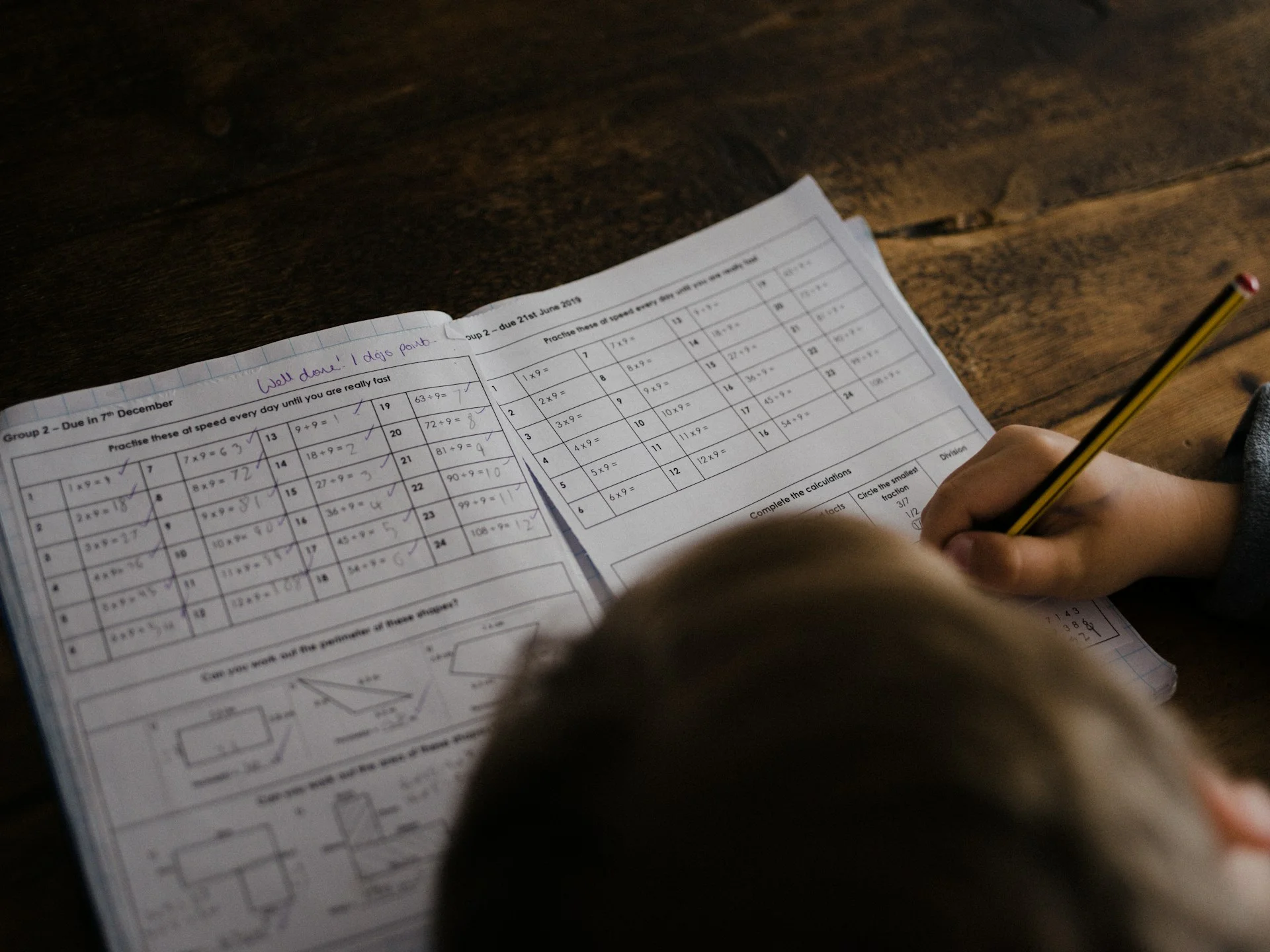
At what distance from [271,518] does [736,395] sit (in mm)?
268

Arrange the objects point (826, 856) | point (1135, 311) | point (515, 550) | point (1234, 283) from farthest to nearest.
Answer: point (1135, 311) → point (515, 550) → point (1234, 283) → point (826, 856)

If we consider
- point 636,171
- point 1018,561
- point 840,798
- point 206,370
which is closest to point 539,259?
point 636,171

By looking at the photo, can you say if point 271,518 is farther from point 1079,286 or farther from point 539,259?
point 1079,286

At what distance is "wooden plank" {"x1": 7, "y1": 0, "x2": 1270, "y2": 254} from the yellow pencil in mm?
259

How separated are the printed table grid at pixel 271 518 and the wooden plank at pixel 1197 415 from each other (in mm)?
361

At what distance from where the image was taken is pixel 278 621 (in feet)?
1.56

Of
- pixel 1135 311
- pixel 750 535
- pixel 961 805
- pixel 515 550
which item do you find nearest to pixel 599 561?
pixel 515 550

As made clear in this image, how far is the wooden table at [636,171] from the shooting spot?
59 centimetres

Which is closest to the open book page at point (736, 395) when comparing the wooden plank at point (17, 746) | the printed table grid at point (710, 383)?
the printed table grid at point (710, 383)

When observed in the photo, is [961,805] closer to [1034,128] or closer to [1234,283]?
[1234,283]

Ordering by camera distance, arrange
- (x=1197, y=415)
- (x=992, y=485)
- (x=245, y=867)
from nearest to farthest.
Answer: (x=245, y=867), (x=992, y=485), (x=1197, y=415)

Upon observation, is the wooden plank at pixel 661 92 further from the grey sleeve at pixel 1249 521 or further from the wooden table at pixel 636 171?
the grey sleeve at pixel 1249 521

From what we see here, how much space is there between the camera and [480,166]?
0.67 metres

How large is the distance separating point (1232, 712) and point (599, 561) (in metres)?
0.33
